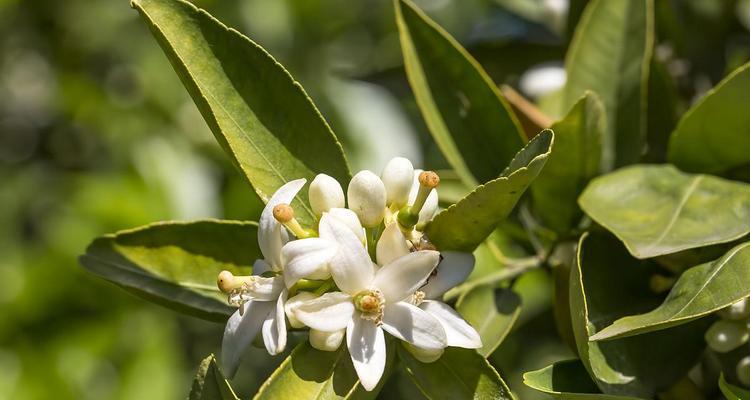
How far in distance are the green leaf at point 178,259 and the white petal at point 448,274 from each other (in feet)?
0.77

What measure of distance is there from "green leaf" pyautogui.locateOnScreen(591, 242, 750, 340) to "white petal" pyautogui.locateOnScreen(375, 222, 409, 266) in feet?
0.67

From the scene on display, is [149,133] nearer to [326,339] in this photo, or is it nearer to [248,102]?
[248,102]

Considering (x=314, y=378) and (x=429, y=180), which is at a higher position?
(x=429, y=180)

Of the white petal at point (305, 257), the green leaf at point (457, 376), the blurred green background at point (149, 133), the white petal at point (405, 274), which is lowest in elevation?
Result: the blurred green background at point (149, 133)

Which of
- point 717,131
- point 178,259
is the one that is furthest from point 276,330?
point 717,131

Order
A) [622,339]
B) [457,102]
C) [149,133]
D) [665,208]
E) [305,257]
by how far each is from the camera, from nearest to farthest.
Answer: [305,257] < [622,339] < [665,208] < [457,102] < [149,133]

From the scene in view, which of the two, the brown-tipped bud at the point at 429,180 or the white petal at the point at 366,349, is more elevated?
the brown-tipped bud at the point at 429,180

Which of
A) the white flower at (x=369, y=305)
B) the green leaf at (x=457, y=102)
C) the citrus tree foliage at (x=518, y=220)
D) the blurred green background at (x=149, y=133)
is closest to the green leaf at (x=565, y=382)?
the citrus tree foliage at (x=518, y=220)

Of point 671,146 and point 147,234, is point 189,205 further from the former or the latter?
point 671,146

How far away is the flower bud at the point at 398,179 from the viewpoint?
98 cm

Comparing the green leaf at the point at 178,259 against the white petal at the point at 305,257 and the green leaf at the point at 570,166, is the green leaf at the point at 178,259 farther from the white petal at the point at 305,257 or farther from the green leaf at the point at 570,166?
the green leaf at the point at 570,166

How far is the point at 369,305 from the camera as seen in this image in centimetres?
90

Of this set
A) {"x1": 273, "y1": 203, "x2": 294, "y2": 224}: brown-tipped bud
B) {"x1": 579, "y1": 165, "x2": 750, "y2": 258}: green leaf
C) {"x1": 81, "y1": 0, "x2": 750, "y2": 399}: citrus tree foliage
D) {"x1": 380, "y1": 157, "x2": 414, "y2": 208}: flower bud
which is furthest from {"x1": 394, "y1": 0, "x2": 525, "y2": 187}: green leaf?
{"x1": 273, "y1": 203, "x2": 294, "y2": 224}: brown-tipped bud

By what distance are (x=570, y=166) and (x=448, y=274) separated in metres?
0.30
